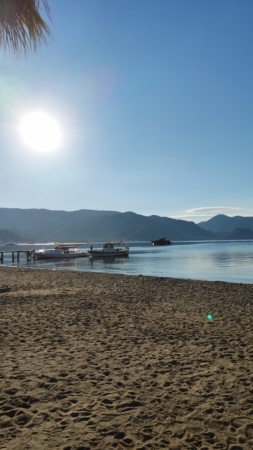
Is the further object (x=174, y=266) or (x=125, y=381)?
(x=174, y=266)

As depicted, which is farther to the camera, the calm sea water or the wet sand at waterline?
the calm sea water

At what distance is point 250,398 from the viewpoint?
4867mm

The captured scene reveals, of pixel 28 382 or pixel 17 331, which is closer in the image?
pixel 28 382

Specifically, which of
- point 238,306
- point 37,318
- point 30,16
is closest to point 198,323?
point 238,306

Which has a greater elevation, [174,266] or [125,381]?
[125,381]

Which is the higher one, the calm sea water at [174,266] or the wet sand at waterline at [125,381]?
the wet sand at waterline at [125,381]

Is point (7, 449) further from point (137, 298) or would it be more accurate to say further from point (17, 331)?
point (137, 298)

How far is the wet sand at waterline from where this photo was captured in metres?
3.88

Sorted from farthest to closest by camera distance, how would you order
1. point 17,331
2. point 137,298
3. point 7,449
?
1. point 137,298
2. point 17,331
3. point 7,449

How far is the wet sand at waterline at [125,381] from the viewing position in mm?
3885

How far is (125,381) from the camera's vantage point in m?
5.52

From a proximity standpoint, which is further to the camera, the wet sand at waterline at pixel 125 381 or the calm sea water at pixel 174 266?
the calm sea water at pixel 174 266

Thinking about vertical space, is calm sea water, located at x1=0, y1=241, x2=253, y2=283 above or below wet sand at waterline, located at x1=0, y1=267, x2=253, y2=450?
below

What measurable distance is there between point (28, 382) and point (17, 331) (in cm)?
356
